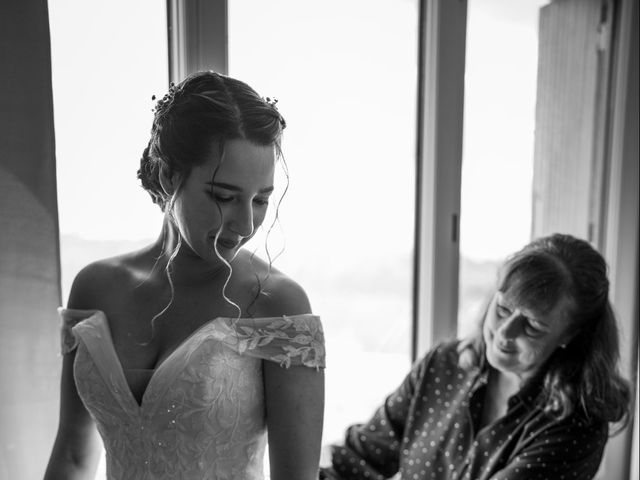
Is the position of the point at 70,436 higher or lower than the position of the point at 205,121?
lower

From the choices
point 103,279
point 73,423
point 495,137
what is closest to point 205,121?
point 103,279

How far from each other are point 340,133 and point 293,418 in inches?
38.9

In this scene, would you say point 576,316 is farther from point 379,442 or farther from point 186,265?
point 186,265

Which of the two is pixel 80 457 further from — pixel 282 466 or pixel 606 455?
pixel 606 455

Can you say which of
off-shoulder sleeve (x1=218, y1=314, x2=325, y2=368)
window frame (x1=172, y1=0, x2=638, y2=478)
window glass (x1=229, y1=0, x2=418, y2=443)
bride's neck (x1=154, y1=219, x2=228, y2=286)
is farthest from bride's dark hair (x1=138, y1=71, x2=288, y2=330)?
window frame (x1=172, y1=0, x2=638, y2=478)

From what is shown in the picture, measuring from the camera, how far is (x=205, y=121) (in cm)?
87

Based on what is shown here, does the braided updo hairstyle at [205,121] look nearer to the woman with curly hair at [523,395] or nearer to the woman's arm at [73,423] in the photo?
the woman's arm at [73,423]

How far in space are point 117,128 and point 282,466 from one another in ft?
2.41

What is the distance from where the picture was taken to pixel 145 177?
0.97 meters

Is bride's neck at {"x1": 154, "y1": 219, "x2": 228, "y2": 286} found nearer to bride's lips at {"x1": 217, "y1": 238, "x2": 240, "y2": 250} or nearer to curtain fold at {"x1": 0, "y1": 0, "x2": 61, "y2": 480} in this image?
bride's lips at {"x1": 217, "y1": 238, "x2": 240, "y2": 250}

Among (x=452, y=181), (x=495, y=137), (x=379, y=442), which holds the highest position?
(x=495, y=137)

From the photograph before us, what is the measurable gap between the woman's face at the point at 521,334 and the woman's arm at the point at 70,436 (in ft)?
3.06

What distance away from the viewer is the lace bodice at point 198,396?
3.18ft

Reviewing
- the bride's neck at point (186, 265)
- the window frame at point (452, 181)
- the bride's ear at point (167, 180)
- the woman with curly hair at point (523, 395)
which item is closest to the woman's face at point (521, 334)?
the woman with curly hair at point (523, 395)
